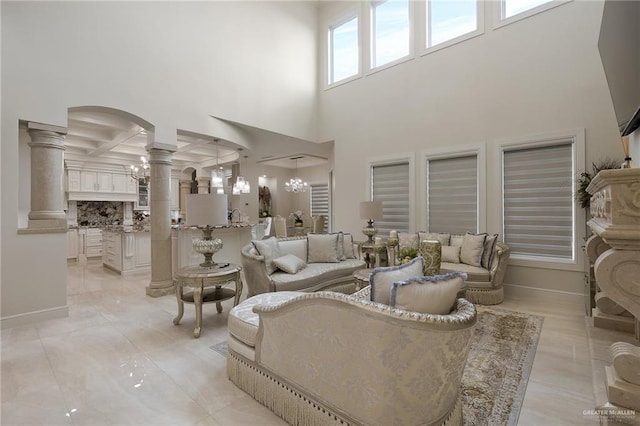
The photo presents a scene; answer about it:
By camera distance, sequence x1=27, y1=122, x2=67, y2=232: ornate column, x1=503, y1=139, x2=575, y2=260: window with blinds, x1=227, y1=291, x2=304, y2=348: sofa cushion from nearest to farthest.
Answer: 1. x1=227, y1=291, x2=304, y2=348: sofa cushion
2. x1=27, y1=122, x2=67, y2=232: ornate column
3. x1=503, y1=139, x2=575, y2=260: window with blinds

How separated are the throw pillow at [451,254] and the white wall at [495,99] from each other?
75cm

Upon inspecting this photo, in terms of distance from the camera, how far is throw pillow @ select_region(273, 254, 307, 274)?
3799 millimetres

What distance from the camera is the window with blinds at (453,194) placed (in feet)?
16.3

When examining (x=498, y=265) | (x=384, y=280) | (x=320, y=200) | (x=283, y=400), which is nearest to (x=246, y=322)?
(x=283, y=400)

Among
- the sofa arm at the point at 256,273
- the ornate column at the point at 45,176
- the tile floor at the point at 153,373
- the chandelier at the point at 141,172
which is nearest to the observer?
the tile floor at the point at 153,373

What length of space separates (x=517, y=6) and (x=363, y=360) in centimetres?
569

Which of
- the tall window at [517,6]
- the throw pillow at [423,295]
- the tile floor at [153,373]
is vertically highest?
the tall window at [517,6]

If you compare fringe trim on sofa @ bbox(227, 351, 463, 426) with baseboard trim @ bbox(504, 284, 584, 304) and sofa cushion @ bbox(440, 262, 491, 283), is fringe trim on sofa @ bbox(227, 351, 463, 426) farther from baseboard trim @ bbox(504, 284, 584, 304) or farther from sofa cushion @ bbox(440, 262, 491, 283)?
baseboard trim @ bbox(504, 284, 584, 304)

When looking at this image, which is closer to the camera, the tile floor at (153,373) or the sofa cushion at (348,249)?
the tile floor at (153,373)

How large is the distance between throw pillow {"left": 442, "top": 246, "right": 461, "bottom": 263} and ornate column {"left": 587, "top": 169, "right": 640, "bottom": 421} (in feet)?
9.40

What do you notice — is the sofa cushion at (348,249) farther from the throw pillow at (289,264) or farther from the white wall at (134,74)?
the white wall at (134,74)

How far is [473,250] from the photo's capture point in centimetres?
432

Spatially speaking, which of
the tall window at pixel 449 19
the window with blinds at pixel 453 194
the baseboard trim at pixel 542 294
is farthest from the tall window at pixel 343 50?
the baseboard trim at pixel 542 294

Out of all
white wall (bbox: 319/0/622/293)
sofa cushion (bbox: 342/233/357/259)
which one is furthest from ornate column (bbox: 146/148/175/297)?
white wall (bbox: 319/0/622/293)
